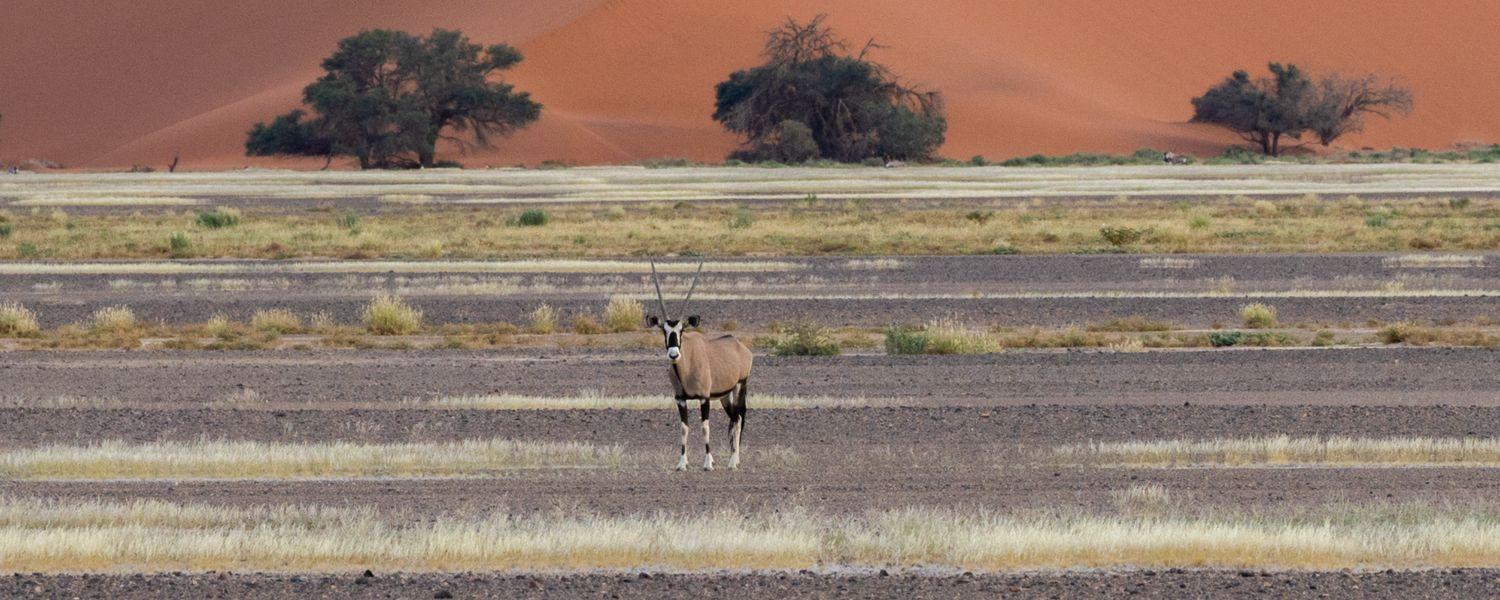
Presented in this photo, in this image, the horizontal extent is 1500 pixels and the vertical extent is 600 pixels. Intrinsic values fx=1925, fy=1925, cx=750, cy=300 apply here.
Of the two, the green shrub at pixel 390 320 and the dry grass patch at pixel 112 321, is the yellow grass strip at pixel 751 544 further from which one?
the dry grass patch at pixel 112 321

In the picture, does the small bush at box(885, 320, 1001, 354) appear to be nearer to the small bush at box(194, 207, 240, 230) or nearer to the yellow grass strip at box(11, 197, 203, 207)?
the small bush at box(194, 207, 240, 230)

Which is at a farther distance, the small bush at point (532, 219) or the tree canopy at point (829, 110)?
the tree canopy at point (829, 110)

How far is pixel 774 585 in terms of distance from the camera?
758cm

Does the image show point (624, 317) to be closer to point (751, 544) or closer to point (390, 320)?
point (390, 320)

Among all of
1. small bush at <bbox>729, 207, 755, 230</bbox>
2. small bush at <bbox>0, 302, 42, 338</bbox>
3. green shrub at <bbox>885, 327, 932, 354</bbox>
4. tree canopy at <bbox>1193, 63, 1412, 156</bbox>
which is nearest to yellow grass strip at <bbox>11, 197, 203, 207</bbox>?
small bush at <bbox>729, 207, 755, 230</bbox>

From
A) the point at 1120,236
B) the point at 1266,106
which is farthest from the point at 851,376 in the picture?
the point at 1266,106

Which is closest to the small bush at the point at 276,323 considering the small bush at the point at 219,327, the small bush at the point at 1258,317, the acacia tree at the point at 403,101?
the small bush at the point at 219,327

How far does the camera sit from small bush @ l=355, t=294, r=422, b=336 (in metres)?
19.8

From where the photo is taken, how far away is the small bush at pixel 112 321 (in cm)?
2002

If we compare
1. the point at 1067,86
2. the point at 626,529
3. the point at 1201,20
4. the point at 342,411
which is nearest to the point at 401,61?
the point at 1067,86

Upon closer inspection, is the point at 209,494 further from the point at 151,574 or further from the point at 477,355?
the point at 477,355

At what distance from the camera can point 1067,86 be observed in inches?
4660

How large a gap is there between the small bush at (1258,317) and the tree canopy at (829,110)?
197 ft

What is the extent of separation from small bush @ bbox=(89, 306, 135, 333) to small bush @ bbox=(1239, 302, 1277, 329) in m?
11.6
